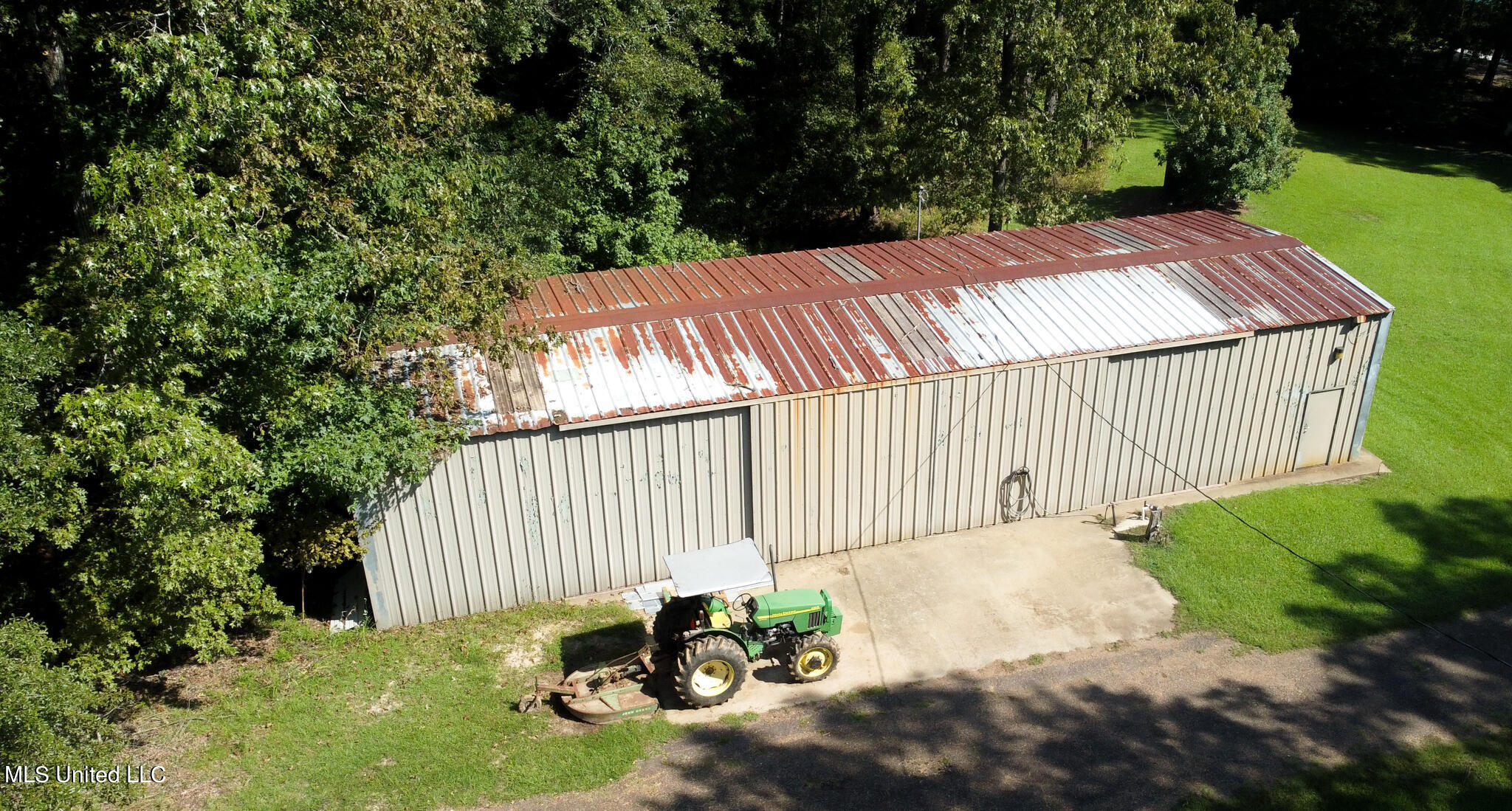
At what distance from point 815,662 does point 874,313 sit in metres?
5.78

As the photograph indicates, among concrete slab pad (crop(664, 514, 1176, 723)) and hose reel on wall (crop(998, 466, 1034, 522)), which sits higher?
hose reel on wall (crop(998, 466, 1034, 522))

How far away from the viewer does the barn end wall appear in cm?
1398

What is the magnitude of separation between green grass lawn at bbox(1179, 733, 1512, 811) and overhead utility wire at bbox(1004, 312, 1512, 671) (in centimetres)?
204

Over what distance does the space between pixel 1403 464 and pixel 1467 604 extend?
4.20m

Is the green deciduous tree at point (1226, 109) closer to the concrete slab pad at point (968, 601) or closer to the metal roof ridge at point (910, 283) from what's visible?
the metal roof ridge at point (910, 283)

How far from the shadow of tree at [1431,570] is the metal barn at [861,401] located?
205cm

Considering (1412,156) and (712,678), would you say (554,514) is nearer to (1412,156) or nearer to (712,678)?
(712,678)

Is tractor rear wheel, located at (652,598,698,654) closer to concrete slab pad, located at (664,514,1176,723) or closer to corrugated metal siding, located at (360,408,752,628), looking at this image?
concrete slab pad, located at (664,514,1176,723)

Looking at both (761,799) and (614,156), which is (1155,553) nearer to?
(761,799)

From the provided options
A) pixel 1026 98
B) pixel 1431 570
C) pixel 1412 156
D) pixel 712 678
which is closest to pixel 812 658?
pixel 712 678

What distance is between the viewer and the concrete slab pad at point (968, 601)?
13219 millimetres

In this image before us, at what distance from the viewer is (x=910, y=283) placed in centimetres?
1684

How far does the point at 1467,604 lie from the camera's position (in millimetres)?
14281

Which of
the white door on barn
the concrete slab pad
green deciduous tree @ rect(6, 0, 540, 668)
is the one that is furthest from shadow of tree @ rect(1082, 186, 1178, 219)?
green deciduous tree @ rect(6, 0, 540, 668)
